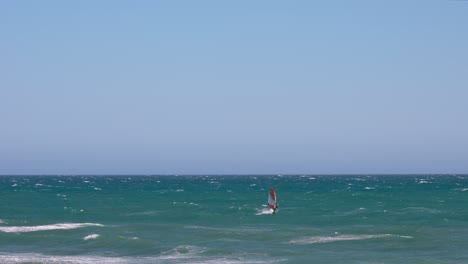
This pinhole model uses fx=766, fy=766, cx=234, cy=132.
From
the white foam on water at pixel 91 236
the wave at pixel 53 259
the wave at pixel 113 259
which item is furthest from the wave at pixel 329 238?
the white foam on water at pixel 91 236

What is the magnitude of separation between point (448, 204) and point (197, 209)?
24.6m

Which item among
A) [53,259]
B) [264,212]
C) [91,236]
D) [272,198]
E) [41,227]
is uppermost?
[272,198]

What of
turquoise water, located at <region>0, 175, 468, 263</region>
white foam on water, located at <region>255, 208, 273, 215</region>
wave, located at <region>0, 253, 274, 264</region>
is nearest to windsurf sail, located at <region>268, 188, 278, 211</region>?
turquoise water, located at <region>0, 175, 468, 263</region>

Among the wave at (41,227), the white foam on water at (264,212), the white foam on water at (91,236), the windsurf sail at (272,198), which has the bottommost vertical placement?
the white foam on water at (91,236)

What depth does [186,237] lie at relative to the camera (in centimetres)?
4431

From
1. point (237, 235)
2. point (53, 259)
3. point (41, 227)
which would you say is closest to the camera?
point (53, 259)

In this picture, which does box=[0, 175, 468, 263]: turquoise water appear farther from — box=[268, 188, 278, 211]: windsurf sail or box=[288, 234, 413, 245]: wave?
box=[268, 188, 278, 211]: windsurf sail

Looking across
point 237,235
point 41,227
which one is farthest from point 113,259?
point 41,227

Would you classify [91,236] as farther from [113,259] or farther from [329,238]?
[329,238]

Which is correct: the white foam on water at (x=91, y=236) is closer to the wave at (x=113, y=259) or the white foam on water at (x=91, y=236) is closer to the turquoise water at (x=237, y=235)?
the turquoise water at (x=237, y=235)

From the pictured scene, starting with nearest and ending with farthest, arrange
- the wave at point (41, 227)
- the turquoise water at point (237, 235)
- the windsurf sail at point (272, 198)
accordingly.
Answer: the turquoise water at point (237, 235) → the wave at point (41, 227) → the windsurf sail at point (272, 198)

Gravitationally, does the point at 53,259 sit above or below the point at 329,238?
below

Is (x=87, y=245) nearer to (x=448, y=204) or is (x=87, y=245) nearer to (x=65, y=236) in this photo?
(x=65, y=236)

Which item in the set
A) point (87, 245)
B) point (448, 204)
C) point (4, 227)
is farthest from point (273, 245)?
point (448, 204)
